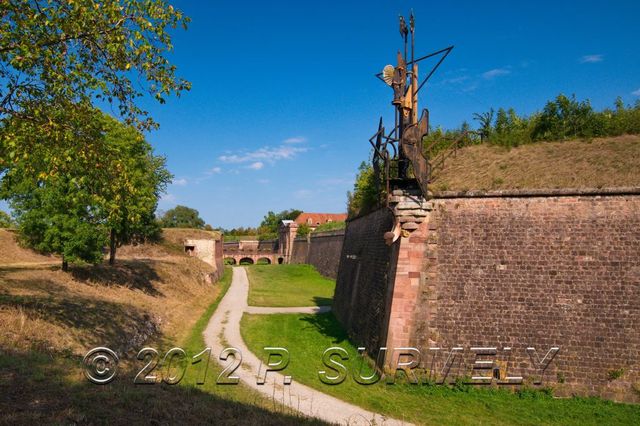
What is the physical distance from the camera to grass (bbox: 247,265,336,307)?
3056 centimetres

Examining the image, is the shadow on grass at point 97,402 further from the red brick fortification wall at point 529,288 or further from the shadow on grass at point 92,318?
the red brick fortification wall at point 529,288

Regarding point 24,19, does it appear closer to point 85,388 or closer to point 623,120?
point 85,388

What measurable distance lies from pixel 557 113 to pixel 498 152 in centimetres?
296

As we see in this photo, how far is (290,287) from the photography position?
40281mm

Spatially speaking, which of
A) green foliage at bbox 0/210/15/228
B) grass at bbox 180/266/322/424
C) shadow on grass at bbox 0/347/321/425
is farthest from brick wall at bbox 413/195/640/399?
green foliage at bbox 0/210/15/228

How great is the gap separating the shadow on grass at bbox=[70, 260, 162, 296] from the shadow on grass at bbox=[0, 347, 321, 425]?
564 inches

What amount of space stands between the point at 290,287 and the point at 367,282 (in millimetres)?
23071

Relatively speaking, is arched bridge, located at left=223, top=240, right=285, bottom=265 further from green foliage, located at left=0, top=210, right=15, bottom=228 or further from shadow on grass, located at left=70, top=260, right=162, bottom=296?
shadow on grass, located at left=70, top=260, right=162, bottom=296

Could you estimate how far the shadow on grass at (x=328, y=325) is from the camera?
18880 mm

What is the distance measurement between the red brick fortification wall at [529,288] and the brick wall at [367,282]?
147cm

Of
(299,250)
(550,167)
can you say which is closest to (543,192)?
(550,167)

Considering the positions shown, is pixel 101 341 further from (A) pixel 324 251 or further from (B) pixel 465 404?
(A) pixel 324 251

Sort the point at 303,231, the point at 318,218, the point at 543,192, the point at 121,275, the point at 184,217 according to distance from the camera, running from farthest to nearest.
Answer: the point at 184,217
the point at 318,218
the point at 303,231
the point at 121,275
the point at 543,192

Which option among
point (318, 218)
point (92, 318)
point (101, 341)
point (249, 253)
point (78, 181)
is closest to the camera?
point (78, 181)
